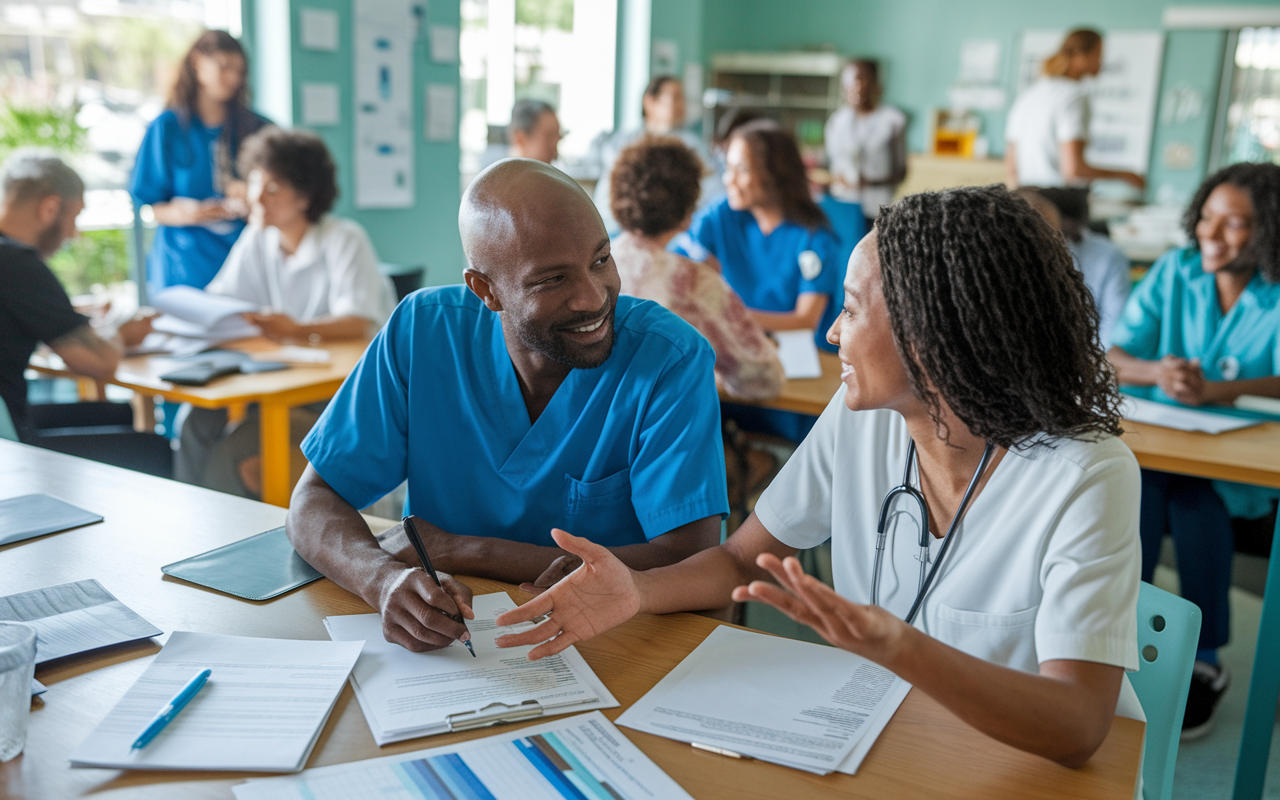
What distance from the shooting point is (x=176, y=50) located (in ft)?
14.8

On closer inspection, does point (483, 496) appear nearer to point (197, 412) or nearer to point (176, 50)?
point (197, 412)

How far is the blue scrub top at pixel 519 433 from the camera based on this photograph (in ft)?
4.85

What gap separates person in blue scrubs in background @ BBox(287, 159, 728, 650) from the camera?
144cm

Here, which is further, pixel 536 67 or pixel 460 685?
pixel 536 67

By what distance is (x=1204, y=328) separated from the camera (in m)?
2.70

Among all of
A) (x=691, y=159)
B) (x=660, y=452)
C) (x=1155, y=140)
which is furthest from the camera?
(x=1155, y=140)

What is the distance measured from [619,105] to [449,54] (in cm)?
242

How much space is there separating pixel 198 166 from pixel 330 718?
3458 mm

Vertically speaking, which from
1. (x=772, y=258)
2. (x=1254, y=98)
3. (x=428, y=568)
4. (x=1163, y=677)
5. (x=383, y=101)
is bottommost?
(x=1163, y=677)

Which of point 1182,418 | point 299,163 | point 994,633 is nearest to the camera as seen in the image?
point 994,633

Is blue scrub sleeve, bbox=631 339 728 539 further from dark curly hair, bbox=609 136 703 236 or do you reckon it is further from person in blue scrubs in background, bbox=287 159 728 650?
dark curly hair, bbox=609 136 703 236

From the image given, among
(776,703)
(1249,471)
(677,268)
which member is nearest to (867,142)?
(677,268)

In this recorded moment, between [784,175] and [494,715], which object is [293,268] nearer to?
[784,175]

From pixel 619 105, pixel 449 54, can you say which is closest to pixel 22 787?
pixel 449 54
